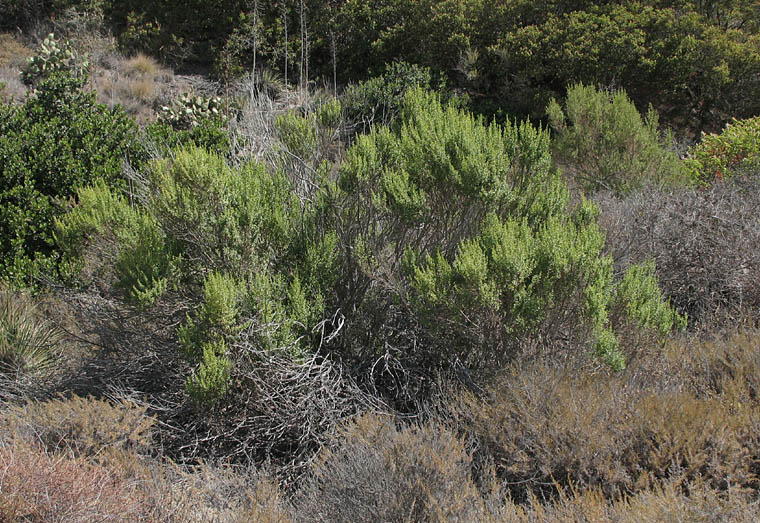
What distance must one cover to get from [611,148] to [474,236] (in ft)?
14.2

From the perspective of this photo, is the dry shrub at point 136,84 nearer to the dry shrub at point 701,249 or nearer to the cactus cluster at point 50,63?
the cactus cluster at point 50,63

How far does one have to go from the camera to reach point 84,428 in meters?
3.46

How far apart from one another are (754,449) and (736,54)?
8.59 m

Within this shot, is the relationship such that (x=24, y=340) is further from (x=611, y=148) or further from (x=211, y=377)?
(x=611, y=148)

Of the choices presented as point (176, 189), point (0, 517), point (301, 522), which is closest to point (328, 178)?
point (176, 189)

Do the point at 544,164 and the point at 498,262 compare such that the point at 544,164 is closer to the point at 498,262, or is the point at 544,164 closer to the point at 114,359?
the point at 498,262

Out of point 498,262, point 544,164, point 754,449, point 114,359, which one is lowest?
point 114,359

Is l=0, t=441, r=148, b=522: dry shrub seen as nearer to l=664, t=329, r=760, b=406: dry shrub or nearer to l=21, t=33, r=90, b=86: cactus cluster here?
l=664, t=329, r=760, b=406: dry shrub

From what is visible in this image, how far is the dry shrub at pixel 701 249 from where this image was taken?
191 inches

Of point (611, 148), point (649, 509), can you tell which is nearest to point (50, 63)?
point (611, 148)

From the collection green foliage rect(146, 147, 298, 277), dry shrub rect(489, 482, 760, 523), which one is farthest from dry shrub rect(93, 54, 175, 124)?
dry shrub rect(489, 482, 760, 523)

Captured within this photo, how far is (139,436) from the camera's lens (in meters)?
3.57

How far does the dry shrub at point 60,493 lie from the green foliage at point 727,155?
6401 millimetres

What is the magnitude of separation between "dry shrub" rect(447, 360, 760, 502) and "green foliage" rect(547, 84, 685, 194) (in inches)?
169
